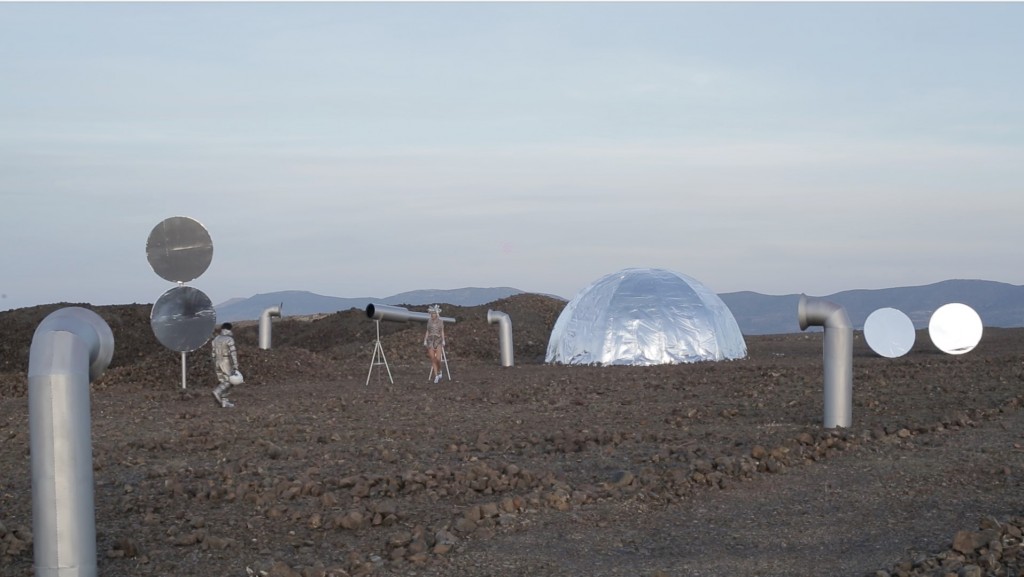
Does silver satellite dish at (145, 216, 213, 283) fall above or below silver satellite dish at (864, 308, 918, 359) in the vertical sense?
above

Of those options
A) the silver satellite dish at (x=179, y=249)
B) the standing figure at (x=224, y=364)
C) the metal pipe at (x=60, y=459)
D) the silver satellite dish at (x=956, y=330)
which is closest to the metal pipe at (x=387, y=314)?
the silver satellite dish at (x=179, y=249)

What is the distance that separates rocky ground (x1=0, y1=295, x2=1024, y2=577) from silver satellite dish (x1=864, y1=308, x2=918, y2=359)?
533cm

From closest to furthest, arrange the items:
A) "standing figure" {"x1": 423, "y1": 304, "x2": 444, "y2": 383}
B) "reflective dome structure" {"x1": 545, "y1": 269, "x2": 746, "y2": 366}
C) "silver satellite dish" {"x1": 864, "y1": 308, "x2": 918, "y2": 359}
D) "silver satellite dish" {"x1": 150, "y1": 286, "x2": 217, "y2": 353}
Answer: "silver satellite dish" {"x1": 150, "y1": 286, "x2": 217, "y2": 353} → "standing figure" {"x1": 423, "y1": 304, "x2": 444, "y2": 383} → "reflective dome structure" {"x1": 545, "y1": 269, "x2": 746, "y2": 366} → "silver satellite dish" {"x1": 864, "y1": 308, "x2": 918, "y2": 359}

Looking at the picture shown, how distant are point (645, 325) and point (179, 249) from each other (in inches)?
417

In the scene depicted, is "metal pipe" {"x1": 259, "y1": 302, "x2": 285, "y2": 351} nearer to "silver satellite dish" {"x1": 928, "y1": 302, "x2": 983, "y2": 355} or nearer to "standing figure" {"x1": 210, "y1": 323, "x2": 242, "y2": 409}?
"standing figure" {"x1": 210, "y1": 323, "x2": 242, "y2": 409}

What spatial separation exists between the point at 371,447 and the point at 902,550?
619cm

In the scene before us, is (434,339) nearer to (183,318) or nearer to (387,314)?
(387,314)

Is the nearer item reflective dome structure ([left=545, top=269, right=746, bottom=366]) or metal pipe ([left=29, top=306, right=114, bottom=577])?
metal pipe ([left=29, top=306, right=114, bottom=577])

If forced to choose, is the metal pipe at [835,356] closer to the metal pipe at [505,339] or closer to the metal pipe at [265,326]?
the metal pipe at [505,339]

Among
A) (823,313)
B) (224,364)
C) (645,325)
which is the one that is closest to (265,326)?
(645,325)

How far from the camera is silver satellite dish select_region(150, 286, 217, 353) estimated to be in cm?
1873

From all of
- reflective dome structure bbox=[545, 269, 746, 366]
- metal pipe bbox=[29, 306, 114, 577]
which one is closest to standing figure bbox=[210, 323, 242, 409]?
reflective dome structure bbox=[545, 269, 746, 366]

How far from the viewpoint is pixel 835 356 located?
12484 mm

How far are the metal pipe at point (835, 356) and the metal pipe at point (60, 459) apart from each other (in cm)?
864
